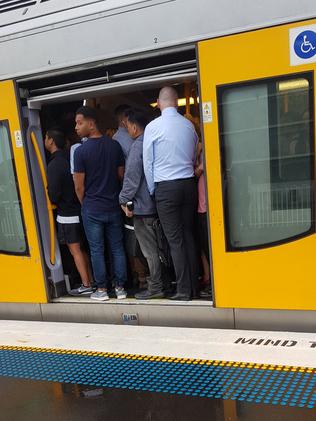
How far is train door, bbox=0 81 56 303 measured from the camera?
352cm

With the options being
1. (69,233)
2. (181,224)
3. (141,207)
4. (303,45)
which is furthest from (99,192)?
(303,45)

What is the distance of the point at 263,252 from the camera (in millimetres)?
2947

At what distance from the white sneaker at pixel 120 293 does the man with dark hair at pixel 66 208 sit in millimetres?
346

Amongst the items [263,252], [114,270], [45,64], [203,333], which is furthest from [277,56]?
[114,270]

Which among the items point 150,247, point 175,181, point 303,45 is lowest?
point 150,247

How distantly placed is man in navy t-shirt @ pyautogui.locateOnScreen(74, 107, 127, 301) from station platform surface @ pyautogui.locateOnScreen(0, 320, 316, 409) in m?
0.53

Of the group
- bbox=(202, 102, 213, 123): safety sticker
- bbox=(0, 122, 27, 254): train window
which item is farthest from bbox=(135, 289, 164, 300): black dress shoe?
bbox=(202, 102, 213, 123): safety sticker

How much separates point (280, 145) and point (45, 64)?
1.91 metres

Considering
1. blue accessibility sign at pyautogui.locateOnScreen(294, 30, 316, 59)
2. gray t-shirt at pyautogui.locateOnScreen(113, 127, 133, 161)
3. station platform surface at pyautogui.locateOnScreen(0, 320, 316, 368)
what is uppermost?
blue accessibility sign at pyautogui.locateOnScreen(294, 30, 316, 59)

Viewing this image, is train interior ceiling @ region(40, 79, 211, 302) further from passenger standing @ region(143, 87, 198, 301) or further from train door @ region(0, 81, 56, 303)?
train door @ region(0, 81, 56, 303)

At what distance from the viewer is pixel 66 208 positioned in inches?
152

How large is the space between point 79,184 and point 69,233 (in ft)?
1.64

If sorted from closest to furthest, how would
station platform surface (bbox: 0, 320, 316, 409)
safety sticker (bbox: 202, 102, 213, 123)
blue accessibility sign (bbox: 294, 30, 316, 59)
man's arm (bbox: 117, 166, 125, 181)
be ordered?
station platform surface (bbox: 0, 320, 316, 409) → blue accessibility sign (bbox: 294, 30, 316, 59) → safety sticker (bbox: 202, 102, 213, 123) → man's arm (bbox: 117, 166, 125, 181)

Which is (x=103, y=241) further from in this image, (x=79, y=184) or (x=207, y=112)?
(x=207, y=112)
